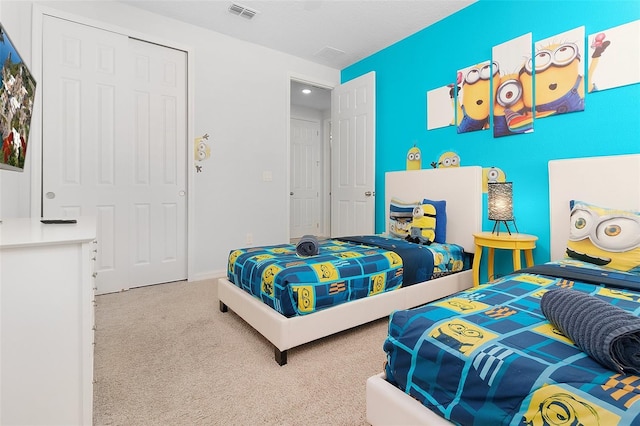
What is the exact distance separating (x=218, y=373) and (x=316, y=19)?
133 inches

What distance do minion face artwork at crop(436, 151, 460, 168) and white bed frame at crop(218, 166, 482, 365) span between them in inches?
6.0

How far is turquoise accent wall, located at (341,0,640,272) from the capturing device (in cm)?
225

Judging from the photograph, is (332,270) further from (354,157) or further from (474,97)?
(354,157)

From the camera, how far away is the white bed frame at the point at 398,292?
184cm

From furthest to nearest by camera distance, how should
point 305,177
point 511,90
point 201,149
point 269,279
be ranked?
1. point 305,177
2. point 201,149
3. point 511,90
4. point 269,279

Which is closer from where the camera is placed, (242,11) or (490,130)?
(490,130)

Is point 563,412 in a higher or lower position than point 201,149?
lower

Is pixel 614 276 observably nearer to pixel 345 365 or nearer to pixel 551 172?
pixel 551 172

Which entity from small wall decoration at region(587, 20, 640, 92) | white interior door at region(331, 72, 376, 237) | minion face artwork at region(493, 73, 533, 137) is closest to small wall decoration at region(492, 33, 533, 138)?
minion face artwork at region(493, 73, 533, 137)

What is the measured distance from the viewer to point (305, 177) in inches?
259

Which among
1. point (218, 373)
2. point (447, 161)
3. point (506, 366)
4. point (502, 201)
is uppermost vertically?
point (447, 161)

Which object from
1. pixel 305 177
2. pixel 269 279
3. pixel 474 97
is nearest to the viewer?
pixel 269 279

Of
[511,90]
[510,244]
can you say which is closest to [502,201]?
[510,244]

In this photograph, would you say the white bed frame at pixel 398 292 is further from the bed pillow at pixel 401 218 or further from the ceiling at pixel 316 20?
the ceiling at pixel 316 20
